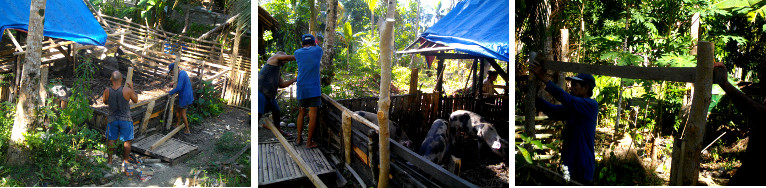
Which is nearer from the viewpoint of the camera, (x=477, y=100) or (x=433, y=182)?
(x=433, y=182)

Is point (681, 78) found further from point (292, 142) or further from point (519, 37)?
point (292, 142)

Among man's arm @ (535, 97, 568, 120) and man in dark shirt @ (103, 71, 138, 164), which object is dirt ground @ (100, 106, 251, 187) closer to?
man in dark shirt @ (103, 71, 138, 164)

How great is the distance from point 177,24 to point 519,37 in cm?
366

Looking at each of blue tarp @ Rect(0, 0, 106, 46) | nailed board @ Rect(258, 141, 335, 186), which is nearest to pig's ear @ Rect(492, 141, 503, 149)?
nailed board @ Rect(258, 141, 335, 186)

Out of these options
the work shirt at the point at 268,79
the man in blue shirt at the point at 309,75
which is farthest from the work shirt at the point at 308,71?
the work shirt at the point at 268,79

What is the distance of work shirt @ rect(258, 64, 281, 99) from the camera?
3.47 metres

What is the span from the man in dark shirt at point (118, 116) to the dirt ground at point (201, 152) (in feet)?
0.63

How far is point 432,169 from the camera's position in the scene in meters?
2.21

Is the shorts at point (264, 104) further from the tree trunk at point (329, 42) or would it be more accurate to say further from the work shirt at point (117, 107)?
the tree trunk at point (329, 42)

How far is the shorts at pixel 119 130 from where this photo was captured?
11.5ft

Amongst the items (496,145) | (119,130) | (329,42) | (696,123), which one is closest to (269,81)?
(119,130)

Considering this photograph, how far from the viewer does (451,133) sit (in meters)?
4.54

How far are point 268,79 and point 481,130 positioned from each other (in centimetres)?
228

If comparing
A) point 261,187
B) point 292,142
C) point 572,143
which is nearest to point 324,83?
point 292,142
